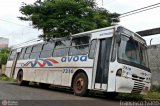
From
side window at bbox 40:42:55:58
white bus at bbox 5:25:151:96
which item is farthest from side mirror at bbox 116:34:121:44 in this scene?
side window at bbox 40:42:55:58

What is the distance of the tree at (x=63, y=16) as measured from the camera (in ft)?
59.6

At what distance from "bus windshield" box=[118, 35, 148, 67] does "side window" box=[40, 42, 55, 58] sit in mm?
5519

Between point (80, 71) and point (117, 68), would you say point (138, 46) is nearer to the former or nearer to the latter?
point (117, 68)

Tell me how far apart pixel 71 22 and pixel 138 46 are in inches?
258

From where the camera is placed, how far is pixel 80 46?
44.7 feet

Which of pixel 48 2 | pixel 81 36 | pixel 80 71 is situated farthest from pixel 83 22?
pixel 80 71

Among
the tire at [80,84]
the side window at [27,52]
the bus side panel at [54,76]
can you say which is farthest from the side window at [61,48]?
the side window at [27,52]

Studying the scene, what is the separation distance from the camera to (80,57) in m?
13.2

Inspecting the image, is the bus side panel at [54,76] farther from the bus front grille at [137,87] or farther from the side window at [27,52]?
the bus front grille at [137,87]

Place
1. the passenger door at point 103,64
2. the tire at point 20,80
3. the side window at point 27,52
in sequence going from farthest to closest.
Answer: the tire at point 20,80
the side window at point 27,52
the passenger door at point 103,64

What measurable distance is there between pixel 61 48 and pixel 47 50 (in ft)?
5.92

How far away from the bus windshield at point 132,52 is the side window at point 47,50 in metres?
5.52

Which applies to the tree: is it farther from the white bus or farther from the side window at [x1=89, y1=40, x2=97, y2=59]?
the side window at [x1=89, y1=40, x2=97, y2=59]

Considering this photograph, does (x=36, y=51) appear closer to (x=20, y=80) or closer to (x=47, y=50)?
(x=47, y=50)
